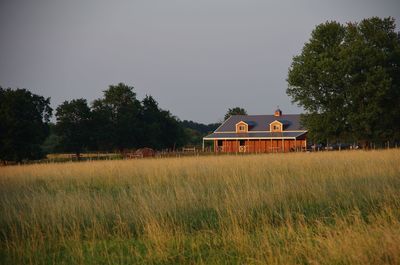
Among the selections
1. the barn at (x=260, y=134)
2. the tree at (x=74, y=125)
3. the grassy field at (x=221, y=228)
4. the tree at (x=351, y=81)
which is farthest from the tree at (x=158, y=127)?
the grassy field at (x=221, y=228)

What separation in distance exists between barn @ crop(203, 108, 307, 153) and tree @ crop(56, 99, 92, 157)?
17688mm

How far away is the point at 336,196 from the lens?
9.55 m

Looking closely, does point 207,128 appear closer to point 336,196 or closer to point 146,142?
point 146,142

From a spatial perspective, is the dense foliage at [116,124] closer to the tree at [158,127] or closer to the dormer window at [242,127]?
the tree at [158,127]

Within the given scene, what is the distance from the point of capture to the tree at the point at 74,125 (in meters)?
63.3

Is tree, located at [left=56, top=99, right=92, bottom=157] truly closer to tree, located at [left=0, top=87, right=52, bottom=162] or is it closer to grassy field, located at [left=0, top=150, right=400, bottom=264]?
tree, located at [left=0, top=87, right=52, bottom=162]

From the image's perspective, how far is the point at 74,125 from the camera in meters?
64.2

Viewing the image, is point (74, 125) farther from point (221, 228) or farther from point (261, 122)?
point (221, 228)

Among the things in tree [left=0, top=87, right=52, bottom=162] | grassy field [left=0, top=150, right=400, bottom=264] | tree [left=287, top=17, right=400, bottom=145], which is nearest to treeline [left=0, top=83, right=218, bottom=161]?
tree [left=0, top=87, right=52, bottom=162]

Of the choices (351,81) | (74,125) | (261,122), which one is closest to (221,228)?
(351,81)

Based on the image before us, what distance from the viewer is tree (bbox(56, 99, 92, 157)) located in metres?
63.3

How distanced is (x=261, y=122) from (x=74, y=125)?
27.2 meters

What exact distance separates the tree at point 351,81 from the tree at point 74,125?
3423cm

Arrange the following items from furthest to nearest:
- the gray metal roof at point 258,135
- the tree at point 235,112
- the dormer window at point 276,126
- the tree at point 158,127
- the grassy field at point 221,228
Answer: the tree at point 235,112
the tree at point 158,127
the dormer window at point 276,126
the gray metal roof at point 258,135
the grassy field at point 221,228
